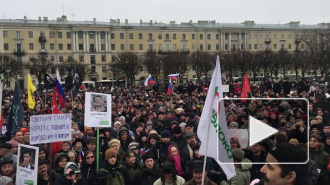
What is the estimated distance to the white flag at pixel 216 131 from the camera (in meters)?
3.31

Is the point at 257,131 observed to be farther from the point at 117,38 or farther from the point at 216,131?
the point at 117,38

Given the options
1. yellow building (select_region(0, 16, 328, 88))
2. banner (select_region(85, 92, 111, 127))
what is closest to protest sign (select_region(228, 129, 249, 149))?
banner (select_region(85, 92, 111, 127))

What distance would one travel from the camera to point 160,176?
5.69 metres

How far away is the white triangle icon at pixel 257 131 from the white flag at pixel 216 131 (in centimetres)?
41

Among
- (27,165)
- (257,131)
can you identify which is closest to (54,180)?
(27,165)

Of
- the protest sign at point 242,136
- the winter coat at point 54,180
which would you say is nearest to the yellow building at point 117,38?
the winter coat at point 54,180

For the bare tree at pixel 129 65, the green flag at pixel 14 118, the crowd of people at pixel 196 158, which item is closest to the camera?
the crowd of people at pixel 196 158

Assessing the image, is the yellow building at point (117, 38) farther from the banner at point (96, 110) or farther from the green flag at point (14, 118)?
the banner at point (96, 110)

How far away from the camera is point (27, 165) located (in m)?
4.91

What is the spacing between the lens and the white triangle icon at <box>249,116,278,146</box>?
2.53 metres

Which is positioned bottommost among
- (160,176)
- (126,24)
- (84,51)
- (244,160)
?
(160,176)

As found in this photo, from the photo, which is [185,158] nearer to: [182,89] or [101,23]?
[182,89]

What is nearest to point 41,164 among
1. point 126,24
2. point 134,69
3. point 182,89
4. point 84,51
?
point 182,89

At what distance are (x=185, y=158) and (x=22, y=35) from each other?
7838cm
